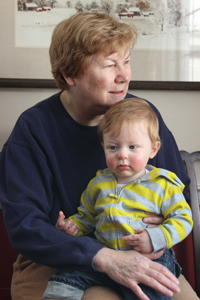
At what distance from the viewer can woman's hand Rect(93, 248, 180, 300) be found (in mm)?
1128

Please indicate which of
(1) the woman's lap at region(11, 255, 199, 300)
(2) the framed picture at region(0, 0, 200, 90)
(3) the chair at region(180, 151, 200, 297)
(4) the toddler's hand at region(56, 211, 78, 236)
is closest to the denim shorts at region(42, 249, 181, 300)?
(1) the woman's lap at region(11, 255, 199, 300)

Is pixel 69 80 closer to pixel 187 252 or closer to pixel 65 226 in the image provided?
pixel 65 226

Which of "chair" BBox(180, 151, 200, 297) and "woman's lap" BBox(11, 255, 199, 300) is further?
"chair" BBox(180, 151, 200, 297)

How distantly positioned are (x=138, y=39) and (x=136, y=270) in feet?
4.36

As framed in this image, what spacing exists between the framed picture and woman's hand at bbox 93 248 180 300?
1.08 meters

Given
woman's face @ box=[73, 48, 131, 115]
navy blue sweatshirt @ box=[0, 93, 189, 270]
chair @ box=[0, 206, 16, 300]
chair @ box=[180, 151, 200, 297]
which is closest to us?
navy blue sweatshirt @ box=[0, 93, 189, 270]

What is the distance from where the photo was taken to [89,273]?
4.10 feet

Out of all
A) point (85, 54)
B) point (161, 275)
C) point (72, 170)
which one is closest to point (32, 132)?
point (72, 170)

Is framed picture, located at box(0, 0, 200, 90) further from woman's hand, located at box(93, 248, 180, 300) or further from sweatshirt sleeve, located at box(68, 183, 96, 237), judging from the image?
Answer: woman's hand, located at box(93, 248, 180, 300)

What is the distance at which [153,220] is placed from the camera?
125cm

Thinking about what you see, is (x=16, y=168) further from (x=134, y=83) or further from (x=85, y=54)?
(x=134, y=83)

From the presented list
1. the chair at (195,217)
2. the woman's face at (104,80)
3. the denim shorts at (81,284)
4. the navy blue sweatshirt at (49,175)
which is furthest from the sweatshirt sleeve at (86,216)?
the chair at (195,217)

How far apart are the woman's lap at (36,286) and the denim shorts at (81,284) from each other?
0.03 m

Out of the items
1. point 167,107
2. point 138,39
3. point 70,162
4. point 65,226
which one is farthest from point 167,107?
point 65,226
